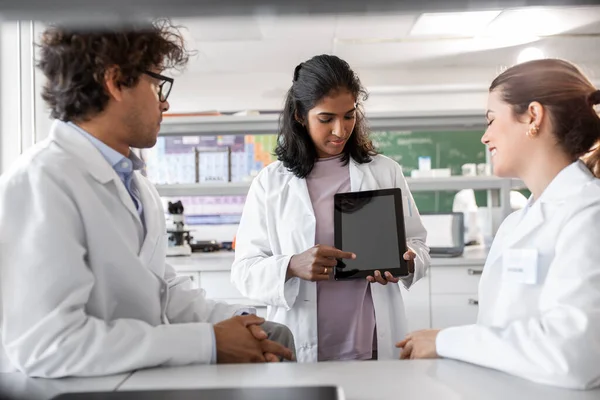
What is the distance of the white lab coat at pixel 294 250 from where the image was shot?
1.36 m

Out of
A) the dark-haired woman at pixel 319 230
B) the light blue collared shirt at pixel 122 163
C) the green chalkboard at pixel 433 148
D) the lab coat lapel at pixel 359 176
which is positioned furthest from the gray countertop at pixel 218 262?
the light blue collared shirt at pixel 122 163

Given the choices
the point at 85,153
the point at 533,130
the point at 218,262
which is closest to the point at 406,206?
the point at 533,130

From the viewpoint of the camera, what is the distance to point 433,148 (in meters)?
4.60

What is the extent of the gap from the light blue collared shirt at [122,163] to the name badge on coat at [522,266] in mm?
547

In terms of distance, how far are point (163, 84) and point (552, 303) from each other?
58cm

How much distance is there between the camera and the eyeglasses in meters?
0.76

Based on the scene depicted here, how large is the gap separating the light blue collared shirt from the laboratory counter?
29 centimetres

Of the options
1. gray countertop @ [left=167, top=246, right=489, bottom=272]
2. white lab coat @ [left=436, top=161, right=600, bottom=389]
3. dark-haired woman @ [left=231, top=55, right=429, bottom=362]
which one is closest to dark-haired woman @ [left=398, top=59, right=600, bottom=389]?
white lab coat @ [left=436, top=161, right=600, bottom=389]

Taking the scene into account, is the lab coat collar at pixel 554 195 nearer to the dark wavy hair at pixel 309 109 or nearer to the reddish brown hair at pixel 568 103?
the reddish brown hair at pixel 568 103

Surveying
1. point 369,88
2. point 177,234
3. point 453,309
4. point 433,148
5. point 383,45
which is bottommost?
point 453,309

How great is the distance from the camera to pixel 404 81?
4.73 meters

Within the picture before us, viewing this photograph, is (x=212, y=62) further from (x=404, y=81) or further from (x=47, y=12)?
(x=47, y=12)

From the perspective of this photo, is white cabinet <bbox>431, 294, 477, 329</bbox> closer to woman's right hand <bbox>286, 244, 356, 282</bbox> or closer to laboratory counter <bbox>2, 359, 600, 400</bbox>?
woman's right hand <bbox>286, 244, 356, 282</bbox>

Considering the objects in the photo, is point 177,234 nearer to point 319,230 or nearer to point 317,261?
point 319,230
